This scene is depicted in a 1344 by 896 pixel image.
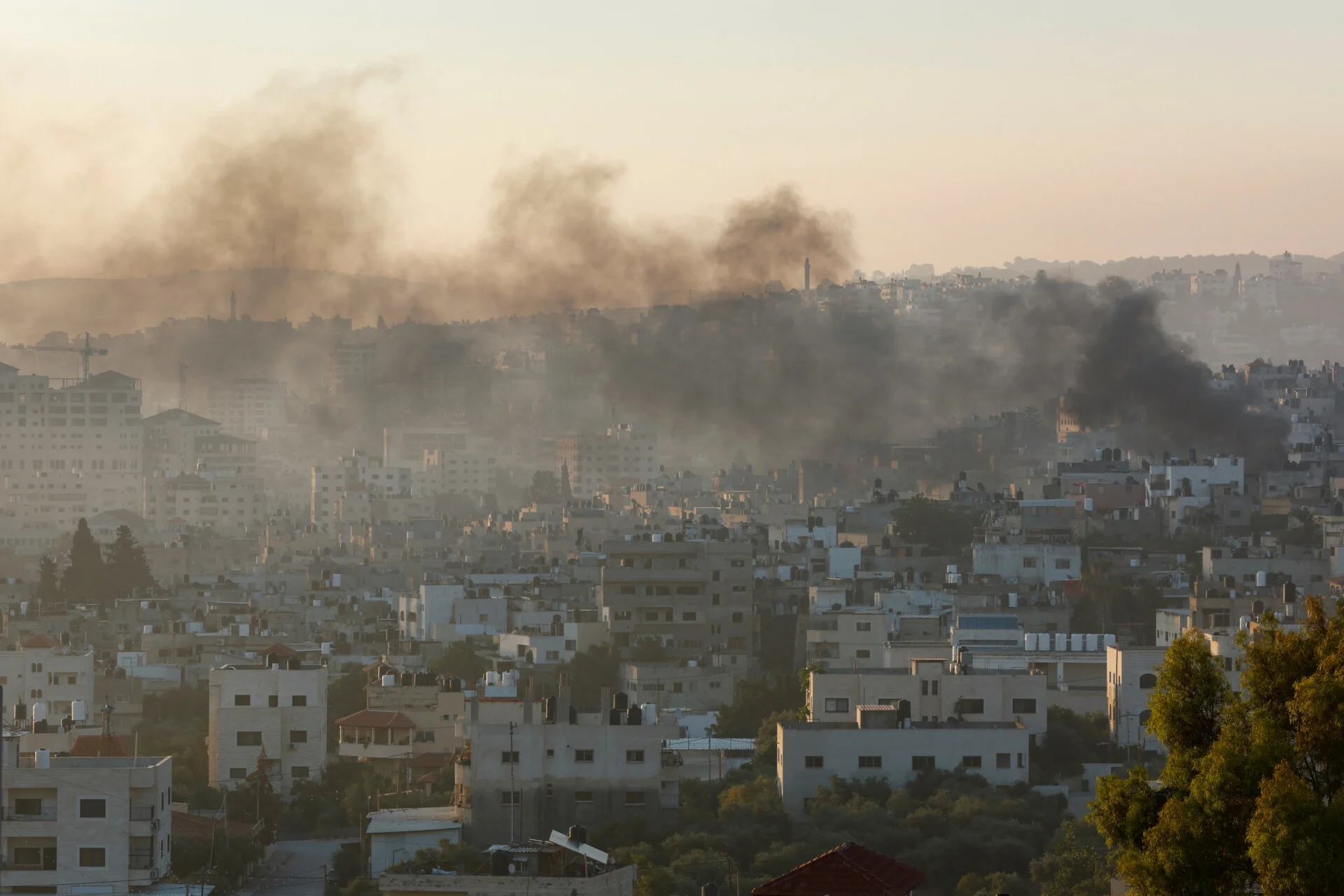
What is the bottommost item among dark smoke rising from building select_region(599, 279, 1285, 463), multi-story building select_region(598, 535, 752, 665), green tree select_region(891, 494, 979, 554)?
multi-story building select_region(598, 535, 752, 665)

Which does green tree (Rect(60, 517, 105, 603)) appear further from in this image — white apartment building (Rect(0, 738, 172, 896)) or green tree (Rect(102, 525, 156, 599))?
white apartment building (Rect(0, 738, 172, 896))

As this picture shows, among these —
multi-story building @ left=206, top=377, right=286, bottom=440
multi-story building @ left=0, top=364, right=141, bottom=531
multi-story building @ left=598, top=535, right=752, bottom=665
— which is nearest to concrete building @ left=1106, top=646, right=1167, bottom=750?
multi-story building @ left=598, top=535, right=752, bottom=665

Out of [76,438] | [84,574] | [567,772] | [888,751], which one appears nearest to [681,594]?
[84,574]

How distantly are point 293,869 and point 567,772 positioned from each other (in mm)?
3121

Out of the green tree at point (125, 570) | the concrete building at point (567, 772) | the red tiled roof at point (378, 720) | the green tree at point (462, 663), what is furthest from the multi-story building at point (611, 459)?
the concrete building at point (567, 772)

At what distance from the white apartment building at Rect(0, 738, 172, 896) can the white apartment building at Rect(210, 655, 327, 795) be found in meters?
8.83

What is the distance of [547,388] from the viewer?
15175 cm

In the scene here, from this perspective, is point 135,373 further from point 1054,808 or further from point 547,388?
point 1054,808

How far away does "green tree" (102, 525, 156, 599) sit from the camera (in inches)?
2315

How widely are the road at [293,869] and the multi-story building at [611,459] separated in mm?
87557

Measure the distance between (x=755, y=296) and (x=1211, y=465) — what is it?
54.3 m

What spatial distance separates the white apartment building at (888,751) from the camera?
30578 mm

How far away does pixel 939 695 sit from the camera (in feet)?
111

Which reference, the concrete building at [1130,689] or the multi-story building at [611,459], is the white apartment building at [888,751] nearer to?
the concrete building at [1130,689]
